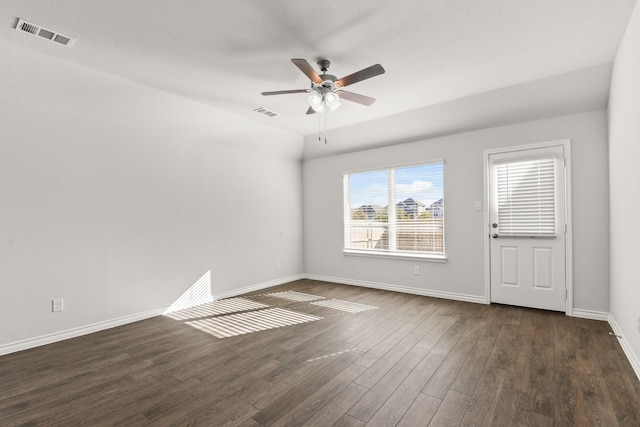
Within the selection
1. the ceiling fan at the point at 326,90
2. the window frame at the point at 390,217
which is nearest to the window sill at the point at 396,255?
the window frame at the point at 390,217

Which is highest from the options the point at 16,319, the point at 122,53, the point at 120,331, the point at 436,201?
the point at 122,53

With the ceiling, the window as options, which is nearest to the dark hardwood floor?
the window

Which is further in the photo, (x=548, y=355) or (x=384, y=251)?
Result: (x=384, y=251)

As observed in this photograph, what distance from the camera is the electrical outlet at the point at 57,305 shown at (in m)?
3.20

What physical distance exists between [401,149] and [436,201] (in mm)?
1028

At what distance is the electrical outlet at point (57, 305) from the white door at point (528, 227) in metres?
5.22

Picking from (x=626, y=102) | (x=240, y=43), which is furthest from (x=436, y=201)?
(x=240, y=43)

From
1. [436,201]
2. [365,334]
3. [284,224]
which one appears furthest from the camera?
[284,224]

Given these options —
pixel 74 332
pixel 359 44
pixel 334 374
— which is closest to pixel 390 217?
pixel 359 44

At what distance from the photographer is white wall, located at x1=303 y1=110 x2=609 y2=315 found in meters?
3.57

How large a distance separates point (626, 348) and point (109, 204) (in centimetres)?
544

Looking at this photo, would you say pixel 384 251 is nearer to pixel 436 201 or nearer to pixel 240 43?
pixel 436 201

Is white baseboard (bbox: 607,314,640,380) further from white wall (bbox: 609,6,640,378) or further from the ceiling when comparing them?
the ceiling

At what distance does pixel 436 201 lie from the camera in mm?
4773
